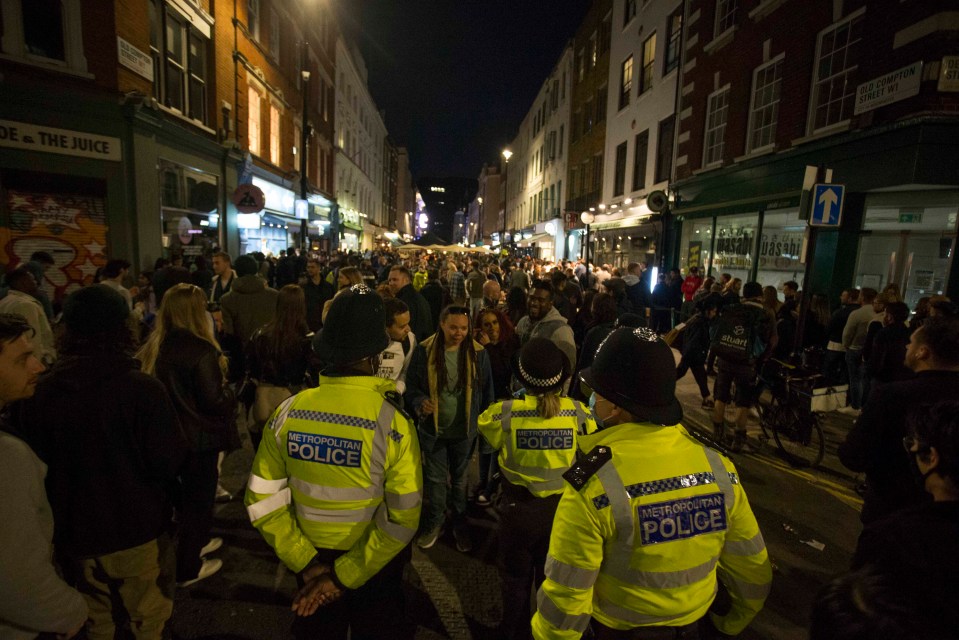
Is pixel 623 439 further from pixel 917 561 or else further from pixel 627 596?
pixel 917 561

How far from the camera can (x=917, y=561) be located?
3.49ft

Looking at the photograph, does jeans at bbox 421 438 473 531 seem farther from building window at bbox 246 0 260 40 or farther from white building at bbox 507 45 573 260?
white building at bbox 507 45 573 260

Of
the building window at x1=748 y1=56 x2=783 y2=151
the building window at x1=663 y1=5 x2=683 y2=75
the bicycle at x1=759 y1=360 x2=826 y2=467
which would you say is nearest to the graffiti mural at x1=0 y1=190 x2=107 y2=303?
the bicycle at x1=759 y1=360 x2=826 y2=467

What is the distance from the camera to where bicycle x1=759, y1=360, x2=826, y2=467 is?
6059mm

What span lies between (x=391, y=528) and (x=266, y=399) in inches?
102

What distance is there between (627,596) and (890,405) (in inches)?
88.3

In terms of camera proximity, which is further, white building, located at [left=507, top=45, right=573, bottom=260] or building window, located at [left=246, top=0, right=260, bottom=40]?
white building, located at [left=507, top=45, right=573, bottom=260]

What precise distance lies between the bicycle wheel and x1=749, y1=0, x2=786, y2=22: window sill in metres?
9.65

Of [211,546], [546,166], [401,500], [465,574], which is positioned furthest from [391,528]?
[546,166]

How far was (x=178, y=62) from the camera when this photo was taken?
12.6 metres

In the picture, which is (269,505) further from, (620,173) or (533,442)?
(620,173)

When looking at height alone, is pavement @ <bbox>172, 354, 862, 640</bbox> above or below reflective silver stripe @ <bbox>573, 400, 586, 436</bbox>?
below

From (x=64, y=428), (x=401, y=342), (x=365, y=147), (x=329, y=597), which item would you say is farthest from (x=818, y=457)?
(x=365, y=147)

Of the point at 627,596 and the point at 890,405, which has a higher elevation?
the point at 890,405
